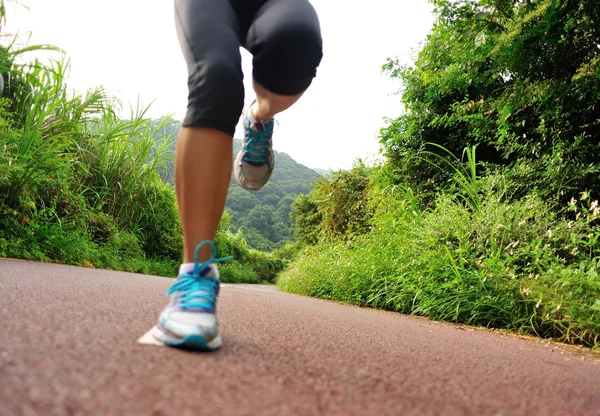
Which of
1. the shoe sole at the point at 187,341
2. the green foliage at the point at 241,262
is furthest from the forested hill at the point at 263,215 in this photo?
the shoe sole at the point at 187,341

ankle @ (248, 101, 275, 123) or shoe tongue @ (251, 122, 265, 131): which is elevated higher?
ankle @ (248, 101, 275, 123)

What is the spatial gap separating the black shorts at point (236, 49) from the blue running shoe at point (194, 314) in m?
0.42

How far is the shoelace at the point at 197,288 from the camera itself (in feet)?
4.14

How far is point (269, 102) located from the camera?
1869 millimetres

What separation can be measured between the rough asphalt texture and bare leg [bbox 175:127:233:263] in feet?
1.07

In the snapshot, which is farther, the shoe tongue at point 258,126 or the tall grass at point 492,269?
the tall grass at point 492,269

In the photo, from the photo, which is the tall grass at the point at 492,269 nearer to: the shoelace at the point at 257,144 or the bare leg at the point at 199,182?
the shoelace at the point at 257,144

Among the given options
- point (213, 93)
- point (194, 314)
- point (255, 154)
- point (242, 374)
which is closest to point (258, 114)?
point (255, 154)

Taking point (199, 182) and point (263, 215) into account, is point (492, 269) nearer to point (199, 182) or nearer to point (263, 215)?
point (199, 182)

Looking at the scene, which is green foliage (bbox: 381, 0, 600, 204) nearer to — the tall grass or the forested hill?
the tall grass

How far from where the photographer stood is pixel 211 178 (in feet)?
4.46

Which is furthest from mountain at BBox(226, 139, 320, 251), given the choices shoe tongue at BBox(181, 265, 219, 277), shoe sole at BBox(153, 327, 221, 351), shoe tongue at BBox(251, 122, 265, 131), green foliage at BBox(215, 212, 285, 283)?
shoe sole at BBox(153, 327, 221, 351)

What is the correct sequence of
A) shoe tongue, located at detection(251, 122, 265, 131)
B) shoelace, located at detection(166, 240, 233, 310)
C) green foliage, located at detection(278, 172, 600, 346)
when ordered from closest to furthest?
shoelace, located at detection(166, 240, 233, 310) → shoe tongue, located at detection(251, 122, 265, 131) → green foliage, located at detection(278, 172, 600, 346)

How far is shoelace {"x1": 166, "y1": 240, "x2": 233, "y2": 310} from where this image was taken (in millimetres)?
1263
